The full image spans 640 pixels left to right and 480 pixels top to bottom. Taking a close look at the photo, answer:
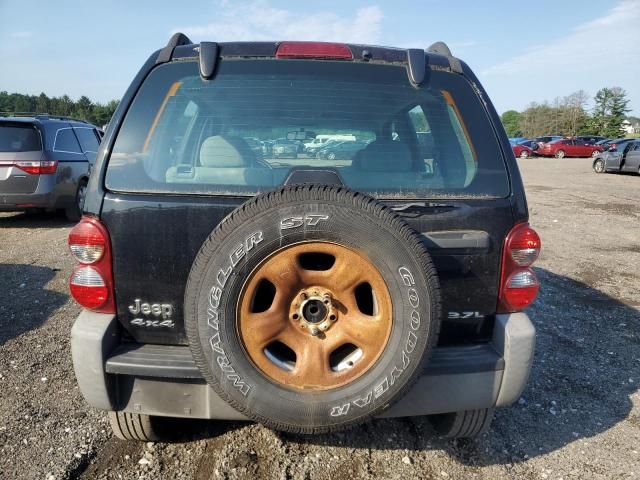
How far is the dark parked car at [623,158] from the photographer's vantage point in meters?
19.3

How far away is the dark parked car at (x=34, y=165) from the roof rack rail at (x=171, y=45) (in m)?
5.99

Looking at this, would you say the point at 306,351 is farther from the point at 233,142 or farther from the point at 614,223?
the point at 614,223

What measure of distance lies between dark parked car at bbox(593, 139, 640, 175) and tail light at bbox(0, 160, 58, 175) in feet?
68.3

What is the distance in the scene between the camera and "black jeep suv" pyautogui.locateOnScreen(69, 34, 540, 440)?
5.91ft

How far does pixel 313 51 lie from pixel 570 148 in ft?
132

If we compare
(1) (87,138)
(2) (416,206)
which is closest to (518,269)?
(2) (416,206)

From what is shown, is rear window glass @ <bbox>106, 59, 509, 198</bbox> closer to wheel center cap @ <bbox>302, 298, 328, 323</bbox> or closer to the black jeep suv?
the black jeep suv

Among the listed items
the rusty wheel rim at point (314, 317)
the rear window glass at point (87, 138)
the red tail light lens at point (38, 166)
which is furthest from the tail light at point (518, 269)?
the rear window glass at point (87, 138)

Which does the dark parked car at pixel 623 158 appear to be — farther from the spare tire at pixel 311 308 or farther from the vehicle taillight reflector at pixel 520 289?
the spare tire at pixel 311 308

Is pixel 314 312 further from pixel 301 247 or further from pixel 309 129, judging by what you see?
pixel 309 129

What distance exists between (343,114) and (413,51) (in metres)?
0.48

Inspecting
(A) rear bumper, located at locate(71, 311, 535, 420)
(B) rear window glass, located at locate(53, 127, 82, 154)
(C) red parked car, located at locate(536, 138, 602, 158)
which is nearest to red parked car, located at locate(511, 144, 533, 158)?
(C) red parked car, located at locate(536, 138, 602, 158)

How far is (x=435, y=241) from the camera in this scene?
2.02 m

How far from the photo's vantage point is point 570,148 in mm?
36812
